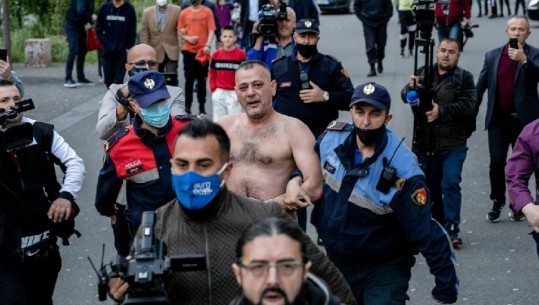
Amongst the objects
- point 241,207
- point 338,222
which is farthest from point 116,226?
point 241,207

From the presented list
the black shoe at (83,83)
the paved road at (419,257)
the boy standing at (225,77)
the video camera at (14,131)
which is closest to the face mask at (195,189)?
the video camera at (14,131)

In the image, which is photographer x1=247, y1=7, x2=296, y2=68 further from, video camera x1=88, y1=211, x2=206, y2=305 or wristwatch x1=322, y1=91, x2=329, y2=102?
video camera x1=88, y1=211, x2=206, y2=305

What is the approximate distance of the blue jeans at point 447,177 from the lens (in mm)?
10367

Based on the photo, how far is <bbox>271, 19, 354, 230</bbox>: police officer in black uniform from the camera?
9836 millimetres

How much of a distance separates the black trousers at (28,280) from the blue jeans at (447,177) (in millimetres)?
4225

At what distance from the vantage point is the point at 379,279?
6.53 meters

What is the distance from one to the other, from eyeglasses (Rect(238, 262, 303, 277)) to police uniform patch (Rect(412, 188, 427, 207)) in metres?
2.43

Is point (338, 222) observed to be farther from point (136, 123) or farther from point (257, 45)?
point (257, 45)

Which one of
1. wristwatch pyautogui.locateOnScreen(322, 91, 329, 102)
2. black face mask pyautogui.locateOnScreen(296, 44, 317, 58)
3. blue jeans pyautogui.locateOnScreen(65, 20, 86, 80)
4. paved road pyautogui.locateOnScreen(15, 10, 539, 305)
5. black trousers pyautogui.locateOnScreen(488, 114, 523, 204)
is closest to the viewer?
paved road pyautogui.locateOnScreen(15, 10, 539, 305)

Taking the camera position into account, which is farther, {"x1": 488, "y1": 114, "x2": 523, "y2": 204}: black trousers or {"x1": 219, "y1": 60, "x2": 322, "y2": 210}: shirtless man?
{"x1": 488, "y1": 114, "x2": 523, "y2": 204}: black trousers

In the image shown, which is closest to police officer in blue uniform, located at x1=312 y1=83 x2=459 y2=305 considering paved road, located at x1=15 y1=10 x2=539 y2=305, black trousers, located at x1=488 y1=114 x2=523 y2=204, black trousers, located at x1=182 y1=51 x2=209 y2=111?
paved road, located at x1=15 y1=10 x2=539 y2=305

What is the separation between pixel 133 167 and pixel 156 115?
34 centimetres

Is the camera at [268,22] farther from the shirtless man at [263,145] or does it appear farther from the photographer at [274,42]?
the shirtless man at [263,145]

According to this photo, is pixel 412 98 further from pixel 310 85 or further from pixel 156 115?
pixel 156 115
